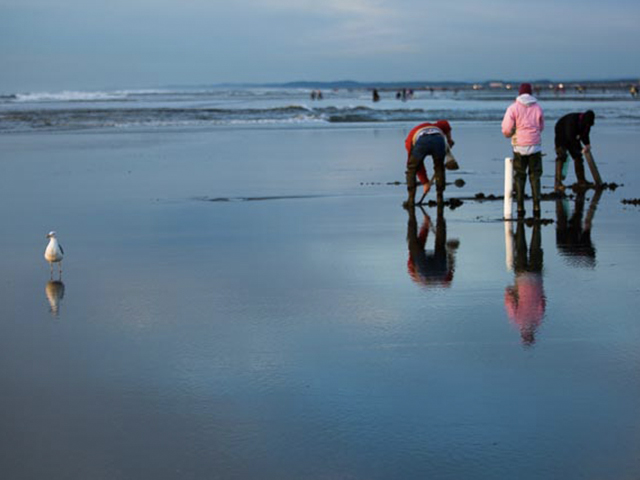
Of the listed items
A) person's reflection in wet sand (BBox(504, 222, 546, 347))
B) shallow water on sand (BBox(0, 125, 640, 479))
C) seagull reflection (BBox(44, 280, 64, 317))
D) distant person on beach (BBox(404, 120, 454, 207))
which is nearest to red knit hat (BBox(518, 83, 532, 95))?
distant person on beach (BBox(404, 120, 454, 207))

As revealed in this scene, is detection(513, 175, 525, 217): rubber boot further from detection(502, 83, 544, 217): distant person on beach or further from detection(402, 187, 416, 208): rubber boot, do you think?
detection(402, 187, 416, 208): rubber boot

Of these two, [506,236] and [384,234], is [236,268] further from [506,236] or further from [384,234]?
[506,236]

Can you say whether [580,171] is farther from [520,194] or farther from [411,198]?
[411,198]

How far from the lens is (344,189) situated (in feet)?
60.2

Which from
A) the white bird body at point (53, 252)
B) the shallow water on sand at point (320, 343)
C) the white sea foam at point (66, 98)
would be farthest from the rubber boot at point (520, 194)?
the white sea foam at point (66, 98)

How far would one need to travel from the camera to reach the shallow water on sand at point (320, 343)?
5.07 metres

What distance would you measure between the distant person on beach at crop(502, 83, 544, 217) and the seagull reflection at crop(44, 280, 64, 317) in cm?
694

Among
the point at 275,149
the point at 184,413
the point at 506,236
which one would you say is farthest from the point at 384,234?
the point at 275,149

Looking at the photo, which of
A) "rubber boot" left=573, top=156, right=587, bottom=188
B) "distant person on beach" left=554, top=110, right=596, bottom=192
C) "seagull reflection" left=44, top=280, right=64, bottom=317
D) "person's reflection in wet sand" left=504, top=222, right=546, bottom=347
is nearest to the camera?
"person's reflection in wet sand" left=504, top=222, right=546, bottom=347

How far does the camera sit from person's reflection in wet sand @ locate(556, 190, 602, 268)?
1089 centimetres

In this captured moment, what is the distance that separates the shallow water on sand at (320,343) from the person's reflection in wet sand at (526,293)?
1.3 inches

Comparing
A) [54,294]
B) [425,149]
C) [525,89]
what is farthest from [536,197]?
[54,294]

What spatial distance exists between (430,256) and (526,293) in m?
2.20

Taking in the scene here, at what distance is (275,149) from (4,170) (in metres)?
8.97
